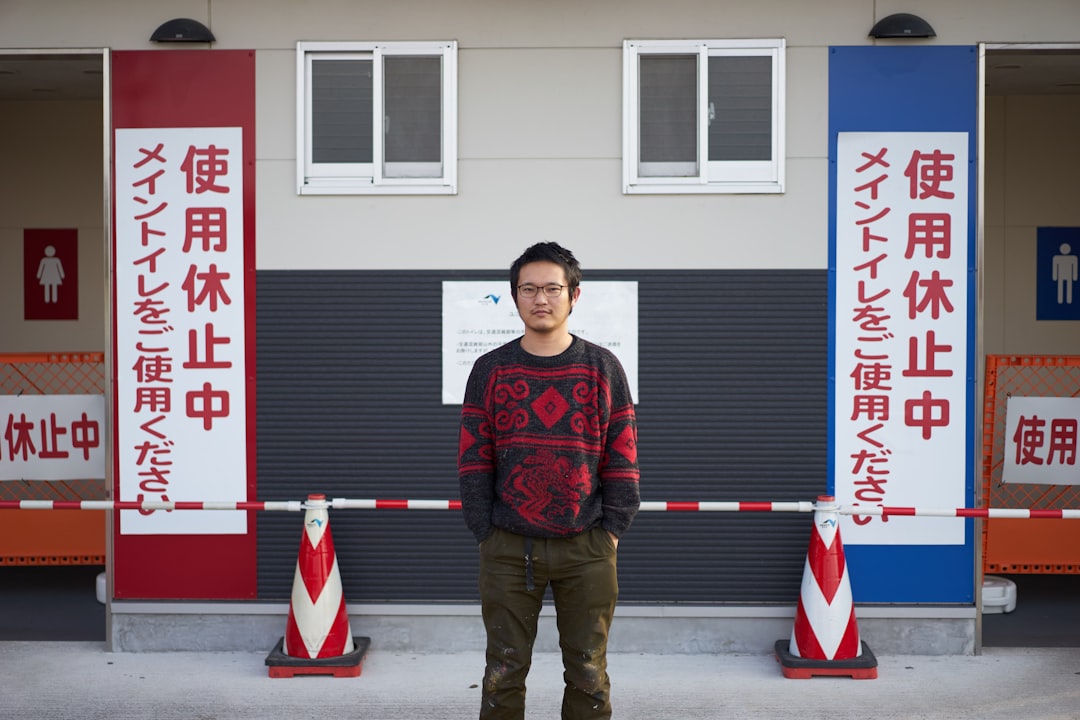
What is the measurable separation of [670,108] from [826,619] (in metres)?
3.12

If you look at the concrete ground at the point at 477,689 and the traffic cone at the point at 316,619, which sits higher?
the traffic cone at the point at 316,619

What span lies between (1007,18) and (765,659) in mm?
4073

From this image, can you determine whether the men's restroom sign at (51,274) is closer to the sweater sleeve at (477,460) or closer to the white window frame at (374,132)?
the white window frame at (374,132)

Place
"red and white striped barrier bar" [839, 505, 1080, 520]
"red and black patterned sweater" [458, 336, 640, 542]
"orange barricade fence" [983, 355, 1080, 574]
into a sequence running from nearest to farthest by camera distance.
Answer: "red and black patterned sweater" [458, 336, 640, 542]
"red and white striped barrier bar" [839, 505, 1080, 520]
"orange barricade fence" [983, 355, 1080, 574]

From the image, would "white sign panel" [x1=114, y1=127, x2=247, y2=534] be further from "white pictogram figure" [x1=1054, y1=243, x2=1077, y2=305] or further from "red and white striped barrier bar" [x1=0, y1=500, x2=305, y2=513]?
"white pictogram figure" [x1=1054, y1=243, x2=1077, y2=305]

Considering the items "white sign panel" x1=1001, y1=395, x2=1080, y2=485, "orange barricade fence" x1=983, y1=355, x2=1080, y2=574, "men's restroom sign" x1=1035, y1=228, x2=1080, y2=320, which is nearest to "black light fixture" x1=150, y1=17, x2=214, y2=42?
"orange barricade fence" x1=983, y1=355, x2=1080, y2=574

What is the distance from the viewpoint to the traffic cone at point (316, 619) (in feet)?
20.6

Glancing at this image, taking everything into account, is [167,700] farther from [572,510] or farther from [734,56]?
[734,56]

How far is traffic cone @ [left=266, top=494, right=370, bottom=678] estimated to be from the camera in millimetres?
6293

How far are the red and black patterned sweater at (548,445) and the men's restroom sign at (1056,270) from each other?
A: 6.88 metres

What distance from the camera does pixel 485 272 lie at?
6770 millimetres

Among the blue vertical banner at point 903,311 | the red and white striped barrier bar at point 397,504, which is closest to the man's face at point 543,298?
the red and white striped barrier bar at point 397,504

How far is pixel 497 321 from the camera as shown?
676 cm

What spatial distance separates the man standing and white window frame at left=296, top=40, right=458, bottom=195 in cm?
267
